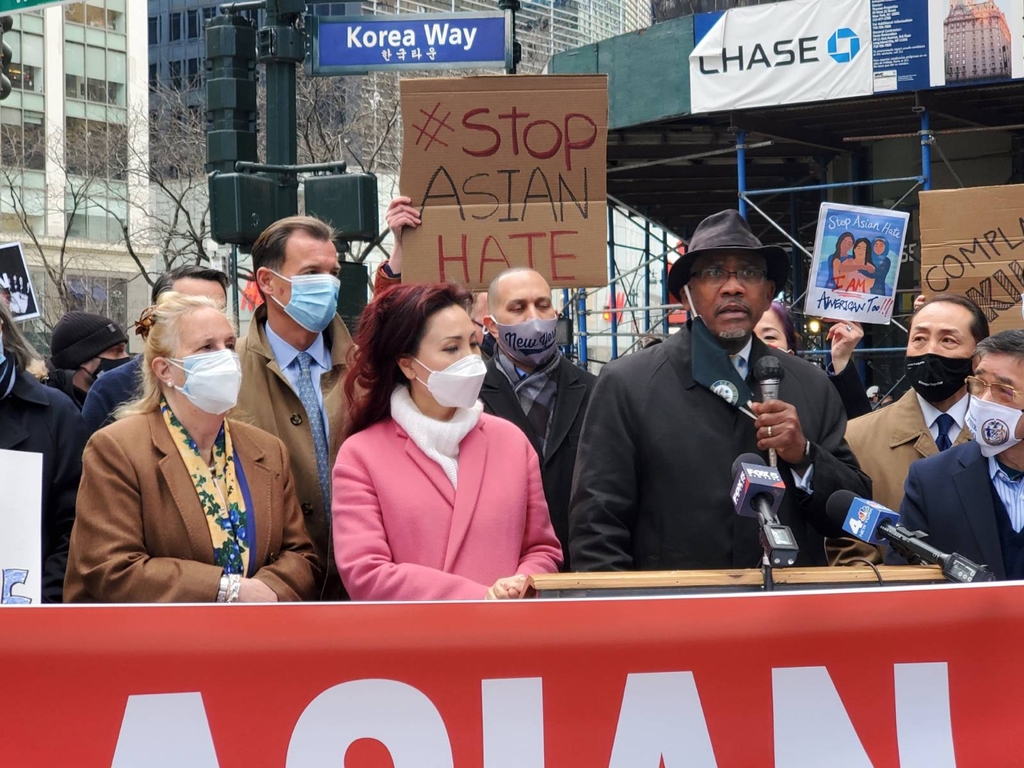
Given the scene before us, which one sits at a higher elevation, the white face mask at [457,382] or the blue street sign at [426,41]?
the blue street sign at [426,41]

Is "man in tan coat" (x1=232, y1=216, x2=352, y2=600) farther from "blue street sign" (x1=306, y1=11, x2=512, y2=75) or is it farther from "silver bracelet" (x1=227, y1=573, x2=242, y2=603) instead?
"blue street sign" (x1=306, y1=11, x2=512, y2=75)

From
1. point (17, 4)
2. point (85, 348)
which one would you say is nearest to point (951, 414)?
point (85, 348)

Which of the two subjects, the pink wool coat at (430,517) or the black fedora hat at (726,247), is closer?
the pink wool coat at (430,517)

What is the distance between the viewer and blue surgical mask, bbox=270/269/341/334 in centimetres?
485

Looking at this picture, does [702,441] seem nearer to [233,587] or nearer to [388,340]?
[388,340]

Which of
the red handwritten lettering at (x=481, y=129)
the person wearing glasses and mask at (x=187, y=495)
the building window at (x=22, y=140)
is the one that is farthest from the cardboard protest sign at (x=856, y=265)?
the building window at (x=22, y=140)

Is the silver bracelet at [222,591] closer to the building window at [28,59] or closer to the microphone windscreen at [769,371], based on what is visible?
the microphone windscreen at [769,371]

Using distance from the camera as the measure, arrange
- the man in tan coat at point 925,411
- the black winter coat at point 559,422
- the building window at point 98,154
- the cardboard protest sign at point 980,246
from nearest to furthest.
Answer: the black winter coat at point 559,422
the man in tan coat at point 925,411
the cardboard protest sign at point 980,246
the building window at point 98,154

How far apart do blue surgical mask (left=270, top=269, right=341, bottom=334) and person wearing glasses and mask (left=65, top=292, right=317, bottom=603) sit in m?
0.52

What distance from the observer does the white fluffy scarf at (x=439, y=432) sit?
159 inches

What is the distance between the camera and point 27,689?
3.05 meters

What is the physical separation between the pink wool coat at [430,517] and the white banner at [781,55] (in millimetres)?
13478

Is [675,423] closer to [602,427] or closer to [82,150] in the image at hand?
[602,427]

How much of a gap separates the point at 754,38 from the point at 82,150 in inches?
1022
